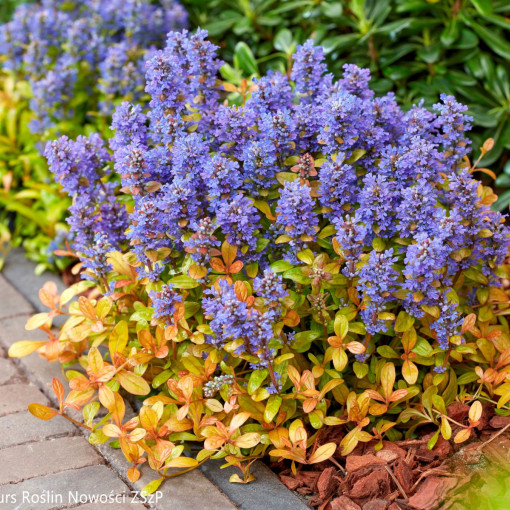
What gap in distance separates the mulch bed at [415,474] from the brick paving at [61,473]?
29 centimetres

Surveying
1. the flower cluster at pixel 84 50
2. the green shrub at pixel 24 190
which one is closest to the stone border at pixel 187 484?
the green shrub at pixel 24 190

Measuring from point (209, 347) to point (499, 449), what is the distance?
961mm

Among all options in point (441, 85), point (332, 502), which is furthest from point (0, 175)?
point (332, 502)

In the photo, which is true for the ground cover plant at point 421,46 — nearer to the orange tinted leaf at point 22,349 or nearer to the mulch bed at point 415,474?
the mulch bed at point 415,474

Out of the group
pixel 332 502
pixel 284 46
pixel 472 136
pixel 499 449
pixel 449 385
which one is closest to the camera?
pixel 332 502

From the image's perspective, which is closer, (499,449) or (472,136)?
(499,449)

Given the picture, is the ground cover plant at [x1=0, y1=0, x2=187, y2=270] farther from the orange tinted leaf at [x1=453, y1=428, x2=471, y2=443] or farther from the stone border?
the orange tinted leaf at [x1=453, y1=428, x2=471, y2=443]

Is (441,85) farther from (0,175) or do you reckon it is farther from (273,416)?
(0,175)

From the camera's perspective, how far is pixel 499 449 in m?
2.06

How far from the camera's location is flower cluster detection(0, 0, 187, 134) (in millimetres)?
3406

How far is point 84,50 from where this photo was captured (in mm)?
3635

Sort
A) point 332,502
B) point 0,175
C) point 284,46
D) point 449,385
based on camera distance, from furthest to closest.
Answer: point 0,175 < point 284,46 < point 449,385 < point 332,502

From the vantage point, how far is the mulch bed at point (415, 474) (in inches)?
75.3

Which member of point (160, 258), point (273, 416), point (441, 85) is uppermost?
point (441, 85)
